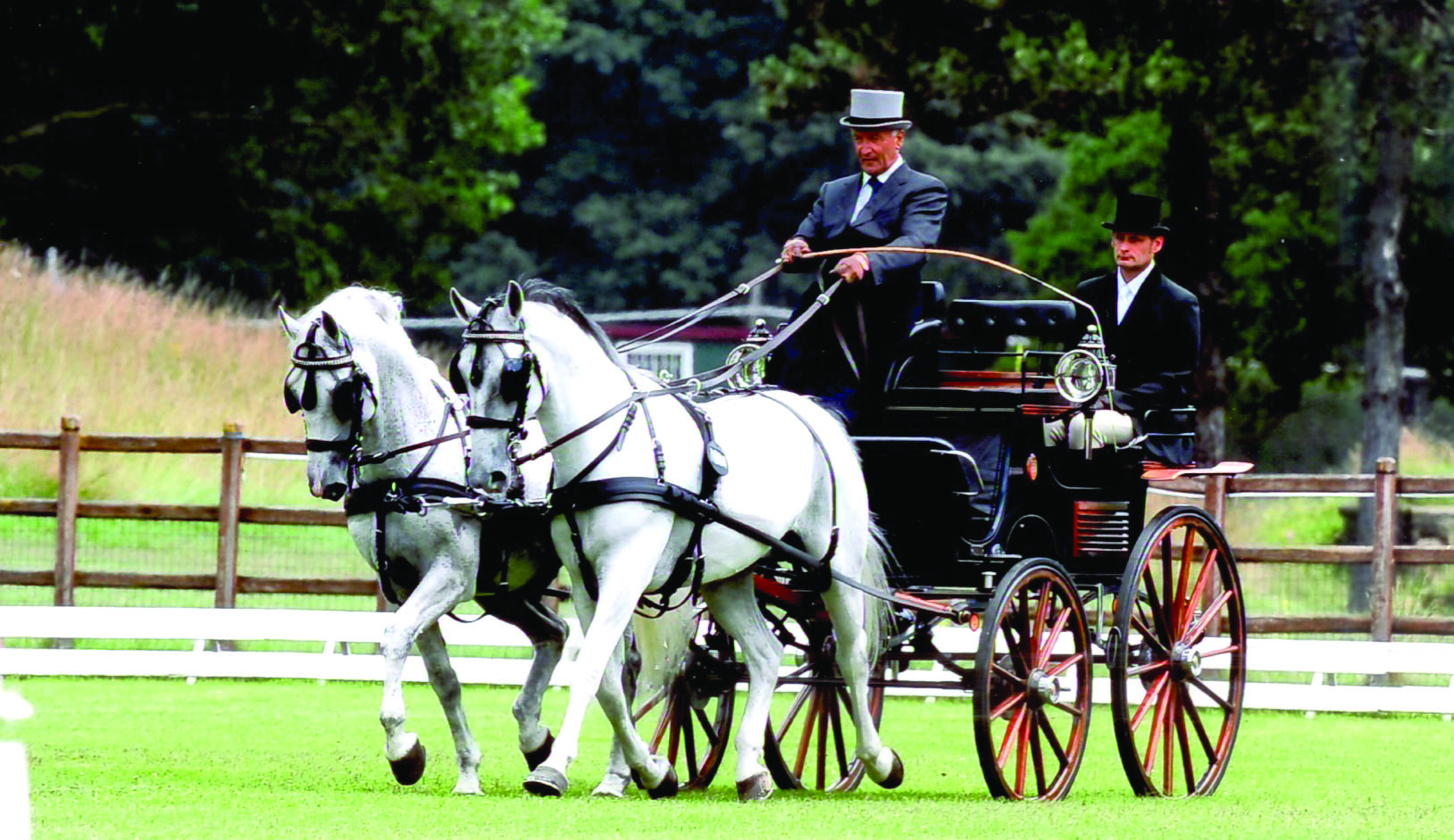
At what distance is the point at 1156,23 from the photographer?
20.1 m

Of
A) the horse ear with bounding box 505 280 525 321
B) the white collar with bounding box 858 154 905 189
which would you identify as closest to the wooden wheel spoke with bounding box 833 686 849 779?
the white collar with bounding box 858 154 905 189

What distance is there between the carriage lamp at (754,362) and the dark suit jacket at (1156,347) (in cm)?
129

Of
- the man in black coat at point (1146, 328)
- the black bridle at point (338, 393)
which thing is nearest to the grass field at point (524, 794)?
the black bridle at point (338, 393)

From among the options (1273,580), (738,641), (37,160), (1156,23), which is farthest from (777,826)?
(37,160)

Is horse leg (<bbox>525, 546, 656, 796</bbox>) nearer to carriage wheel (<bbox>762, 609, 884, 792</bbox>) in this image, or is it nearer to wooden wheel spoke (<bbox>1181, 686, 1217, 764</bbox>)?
carriage wheel (<bbox>762, 609, 884, 792</bbox>)

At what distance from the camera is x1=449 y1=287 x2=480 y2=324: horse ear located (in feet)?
26.3

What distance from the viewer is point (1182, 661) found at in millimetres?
9430

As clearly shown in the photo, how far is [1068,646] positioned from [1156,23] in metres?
7.40

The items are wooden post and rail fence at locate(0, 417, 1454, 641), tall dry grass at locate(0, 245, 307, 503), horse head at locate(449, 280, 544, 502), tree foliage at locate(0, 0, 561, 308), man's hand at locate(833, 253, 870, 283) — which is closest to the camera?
horse head at locate(449, 280, 544, 502)

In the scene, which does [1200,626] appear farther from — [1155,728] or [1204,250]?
[1204,250]

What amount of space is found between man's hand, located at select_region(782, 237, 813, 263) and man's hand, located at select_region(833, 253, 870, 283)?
21 centimetres

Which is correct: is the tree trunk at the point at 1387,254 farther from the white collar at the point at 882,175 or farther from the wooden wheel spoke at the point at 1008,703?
the wooden wheel spoke at the point at 1008,703

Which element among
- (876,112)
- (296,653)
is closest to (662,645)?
→ (876,112)

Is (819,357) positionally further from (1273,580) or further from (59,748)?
(1273,580)
